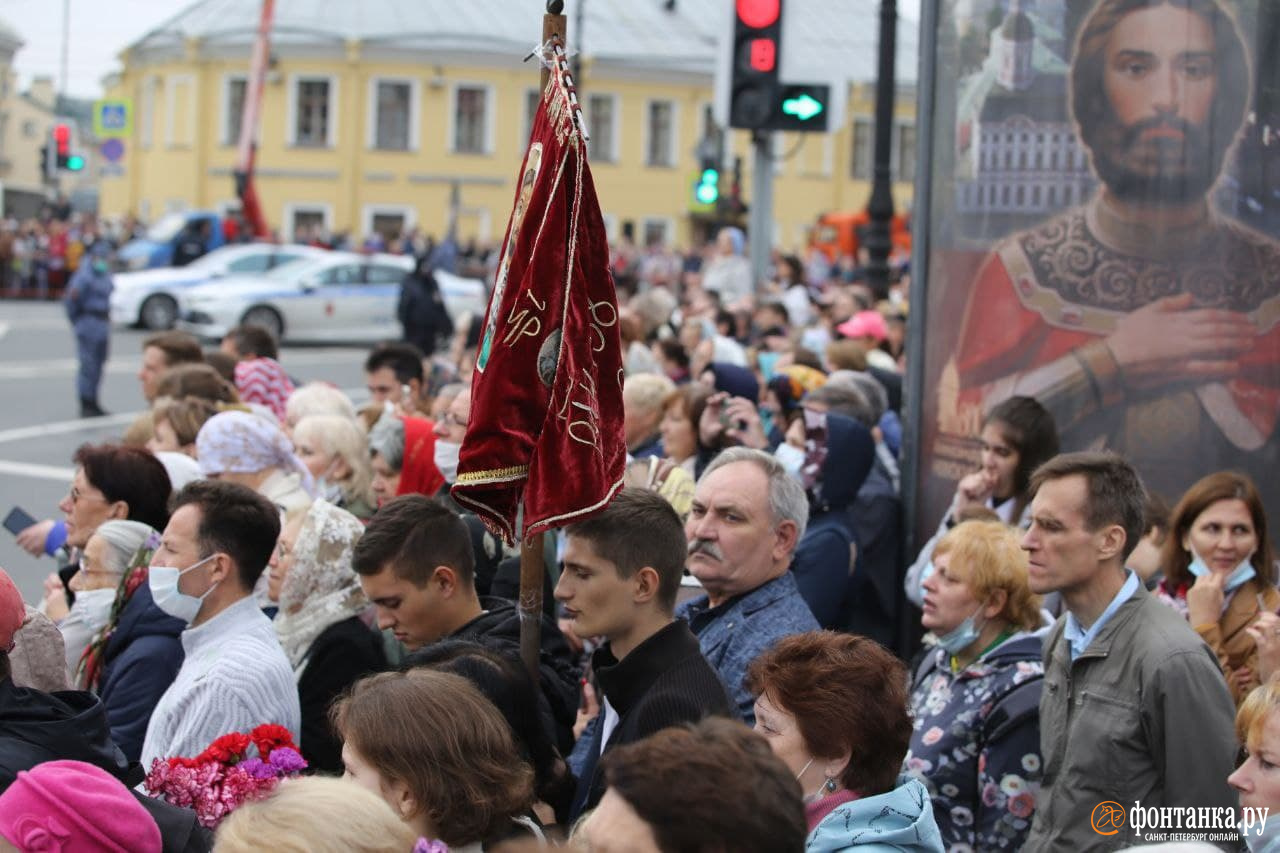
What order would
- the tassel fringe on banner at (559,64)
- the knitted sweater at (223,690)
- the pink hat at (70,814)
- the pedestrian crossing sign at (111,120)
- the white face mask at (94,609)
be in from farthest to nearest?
the pedestrian crossing sign at (111,120), the white face mask at (94,609), the knitted sweater at (223,690), the tassel fringe on banner at (559,64), the pink hat at (70,814)

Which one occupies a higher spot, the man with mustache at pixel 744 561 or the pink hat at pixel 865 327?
the pink hat at pixel 865 327

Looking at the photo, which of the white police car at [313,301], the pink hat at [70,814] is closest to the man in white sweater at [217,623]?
the pink hat at [70,814]

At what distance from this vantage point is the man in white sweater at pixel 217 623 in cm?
480

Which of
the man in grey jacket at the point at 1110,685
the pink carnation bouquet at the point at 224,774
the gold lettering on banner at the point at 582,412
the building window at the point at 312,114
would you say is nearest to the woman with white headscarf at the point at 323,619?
the pink carnation bouquet at the point at 224,774

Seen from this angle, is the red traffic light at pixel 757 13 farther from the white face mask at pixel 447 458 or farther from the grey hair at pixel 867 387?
the white face mask at pixel 447 458

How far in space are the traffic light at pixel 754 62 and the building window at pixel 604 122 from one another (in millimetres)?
45978

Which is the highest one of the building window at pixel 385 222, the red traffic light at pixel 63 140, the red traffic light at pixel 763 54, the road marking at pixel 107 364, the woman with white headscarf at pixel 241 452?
the red traffic light at pixel 63 140

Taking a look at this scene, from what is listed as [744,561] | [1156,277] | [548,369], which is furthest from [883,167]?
[548,369]

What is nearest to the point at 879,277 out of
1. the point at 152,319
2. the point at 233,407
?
the point at 233,407

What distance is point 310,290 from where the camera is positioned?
3019cm

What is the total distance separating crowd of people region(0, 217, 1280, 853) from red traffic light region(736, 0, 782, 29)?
4.82 m

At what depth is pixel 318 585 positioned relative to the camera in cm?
567

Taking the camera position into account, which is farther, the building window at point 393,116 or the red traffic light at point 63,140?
the building window at point 393,116

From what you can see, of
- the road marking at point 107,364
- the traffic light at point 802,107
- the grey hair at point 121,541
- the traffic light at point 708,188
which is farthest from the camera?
the road marking at point 107,364
